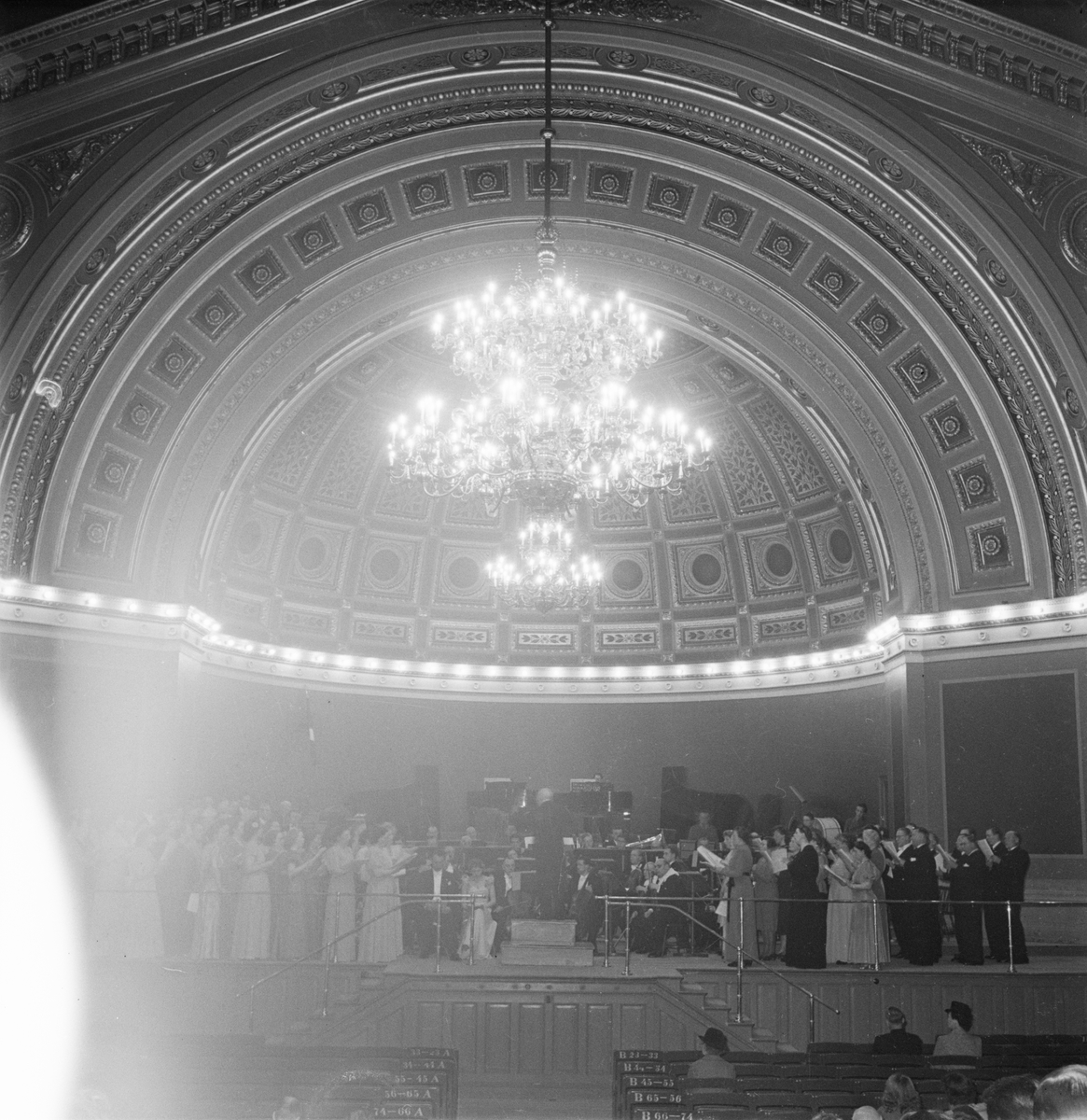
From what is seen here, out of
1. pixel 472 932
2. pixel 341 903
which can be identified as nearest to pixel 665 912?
pixel 472 932

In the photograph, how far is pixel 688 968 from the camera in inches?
595

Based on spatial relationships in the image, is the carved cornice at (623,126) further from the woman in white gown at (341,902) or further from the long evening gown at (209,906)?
the woman in white gown at (341,902)

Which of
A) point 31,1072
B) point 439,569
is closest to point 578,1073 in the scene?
point 31,1072

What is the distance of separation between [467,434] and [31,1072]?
8156mm

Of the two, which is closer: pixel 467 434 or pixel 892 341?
pixel 467 434

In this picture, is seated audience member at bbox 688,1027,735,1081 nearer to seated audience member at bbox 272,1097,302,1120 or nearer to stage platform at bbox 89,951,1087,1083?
seated audience member at bbox 272,1097,302,1120

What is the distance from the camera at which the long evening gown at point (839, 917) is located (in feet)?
51.3

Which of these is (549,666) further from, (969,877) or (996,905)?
(996,905)

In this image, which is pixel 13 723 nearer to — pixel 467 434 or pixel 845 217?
pixel 467 434

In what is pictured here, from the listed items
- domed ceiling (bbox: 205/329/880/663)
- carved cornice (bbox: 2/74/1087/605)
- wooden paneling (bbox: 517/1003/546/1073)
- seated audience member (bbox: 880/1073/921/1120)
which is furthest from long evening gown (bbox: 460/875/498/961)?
seated audience member (bbox: 880/1073/921/1120)

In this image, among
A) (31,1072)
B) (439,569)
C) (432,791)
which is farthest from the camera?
(439,569)

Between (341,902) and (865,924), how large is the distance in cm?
712

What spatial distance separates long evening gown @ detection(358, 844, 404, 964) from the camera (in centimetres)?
1664

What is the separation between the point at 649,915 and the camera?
17172 millimetres
